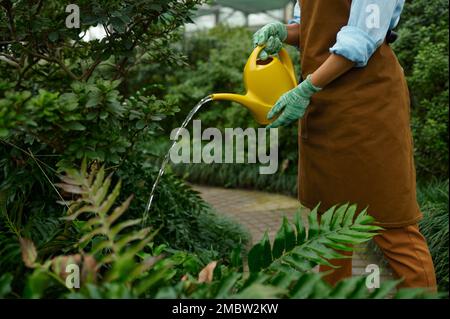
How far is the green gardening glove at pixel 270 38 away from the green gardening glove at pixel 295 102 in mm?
316

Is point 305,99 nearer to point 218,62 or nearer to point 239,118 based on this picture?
point 239,118

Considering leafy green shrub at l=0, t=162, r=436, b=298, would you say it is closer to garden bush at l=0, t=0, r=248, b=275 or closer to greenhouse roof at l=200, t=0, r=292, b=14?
garden bush at l=0, t=0, r=248, b=275

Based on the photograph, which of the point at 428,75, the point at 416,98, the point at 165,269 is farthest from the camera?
the point at 416,98

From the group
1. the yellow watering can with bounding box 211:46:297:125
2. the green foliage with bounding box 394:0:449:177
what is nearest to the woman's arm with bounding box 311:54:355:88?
the yellow watering can with bounding box 211:46:297:125

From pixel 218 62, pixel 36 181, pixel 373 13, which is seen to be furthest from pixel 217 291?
pixel 218 62

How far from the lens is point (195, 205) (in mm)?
3230

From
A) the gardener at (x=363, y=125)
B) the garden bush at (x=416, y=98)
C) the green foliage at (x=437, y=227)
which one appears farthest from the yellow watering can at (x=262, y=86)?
the green foliage at (x=437, y=227)

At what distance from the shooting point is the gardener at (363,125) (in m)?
1.89

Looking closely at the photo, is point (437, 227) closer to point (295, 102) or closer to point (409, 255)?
point (409, 255)

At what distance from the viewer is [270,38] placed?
214 centimetres

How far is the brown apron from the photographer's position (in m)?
1.89

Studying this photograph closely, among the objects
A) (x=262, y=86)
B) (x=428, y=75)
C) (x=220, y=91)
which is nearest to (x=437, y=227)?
(x=428, y=75)

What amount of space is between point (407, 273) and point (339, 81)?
732 millimetres

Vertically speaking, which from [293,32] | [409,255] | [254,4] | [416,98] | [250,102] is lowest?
[409,255]
